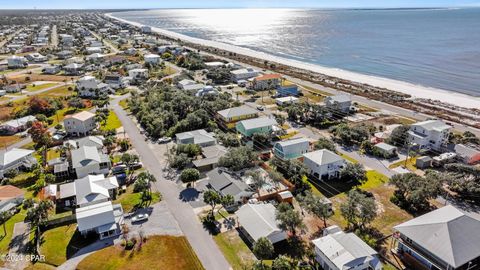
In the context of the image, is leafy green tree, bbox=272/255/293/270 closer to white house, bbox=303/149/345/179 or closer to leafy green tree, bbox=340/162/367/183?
white house, bbox=303/149/345/179

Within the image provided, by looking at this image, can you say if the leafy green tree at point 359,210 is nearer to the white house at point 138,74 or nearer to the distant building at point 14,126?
the distant building at point 14,126

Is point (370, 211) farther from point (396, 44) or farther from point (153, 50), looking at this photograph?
point (396, 44)

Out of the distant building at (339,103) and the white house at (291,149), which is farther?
the distant building at (339,103)

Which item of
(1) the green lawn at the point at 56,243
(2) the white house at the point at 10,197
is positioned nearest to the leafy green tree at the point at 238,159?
(1) the green lawn at the point at 56,243

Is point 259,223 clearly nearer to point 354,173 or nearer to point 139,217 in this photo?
point 139,217

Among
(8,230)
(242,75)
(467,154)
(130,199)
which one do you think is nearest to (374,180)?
(467,154)

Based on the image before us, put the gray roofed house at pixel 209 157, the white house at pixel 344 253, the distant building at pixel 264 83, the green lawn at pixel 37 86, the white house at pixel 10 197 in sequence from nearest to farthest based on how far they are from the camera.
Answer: the white house at pixel 344 253, the white house at pixel 10 197, the gray roofed house at pixel 209 157, the distant building at pixel 264 83, the green lawn at pixel 37 86
